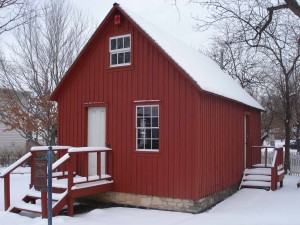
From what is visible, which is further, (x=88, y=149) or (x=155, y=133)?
(x=155, y=133)

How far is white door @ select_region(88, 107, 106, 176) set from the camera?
12.2 metres

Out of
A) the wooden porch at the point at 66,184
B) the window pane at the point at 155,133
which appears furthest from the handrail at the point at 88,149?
the window pane at the point at 155,133

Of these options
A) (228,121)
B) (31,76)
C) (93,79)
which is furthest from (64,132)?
(31,76)

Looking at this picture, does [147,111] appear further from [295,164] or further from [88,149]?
[295,164]

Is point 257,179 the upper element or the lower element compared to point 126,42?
lower

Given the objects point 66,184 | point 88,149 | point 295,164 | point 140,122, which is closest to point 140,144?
point 140,122

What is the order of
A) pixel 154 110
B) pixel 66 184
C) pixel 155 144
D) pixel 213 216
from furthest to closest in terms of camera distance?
pixel 154 110 → pixel 155 144 → pixel 66 184 → pixel 213 216

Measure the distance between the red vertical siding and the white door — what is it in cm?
23

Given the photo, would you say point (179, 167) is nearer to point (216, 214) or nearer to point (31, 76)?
point (216, 214)

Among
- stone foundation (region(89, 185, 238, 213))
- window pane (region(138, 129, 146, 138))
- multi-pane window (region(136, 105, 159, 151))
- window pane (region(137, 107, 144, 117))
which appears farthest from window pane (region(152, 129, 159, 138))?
stone foundation (region(89, 185, 238, 213))

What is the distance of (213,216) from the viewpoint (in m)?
9.98

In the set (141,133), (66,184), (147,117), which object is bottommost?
(66,184)

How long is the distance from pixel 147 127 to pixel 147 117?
30 centimetres

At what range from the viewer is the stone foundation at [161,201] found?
1043 centimetres
